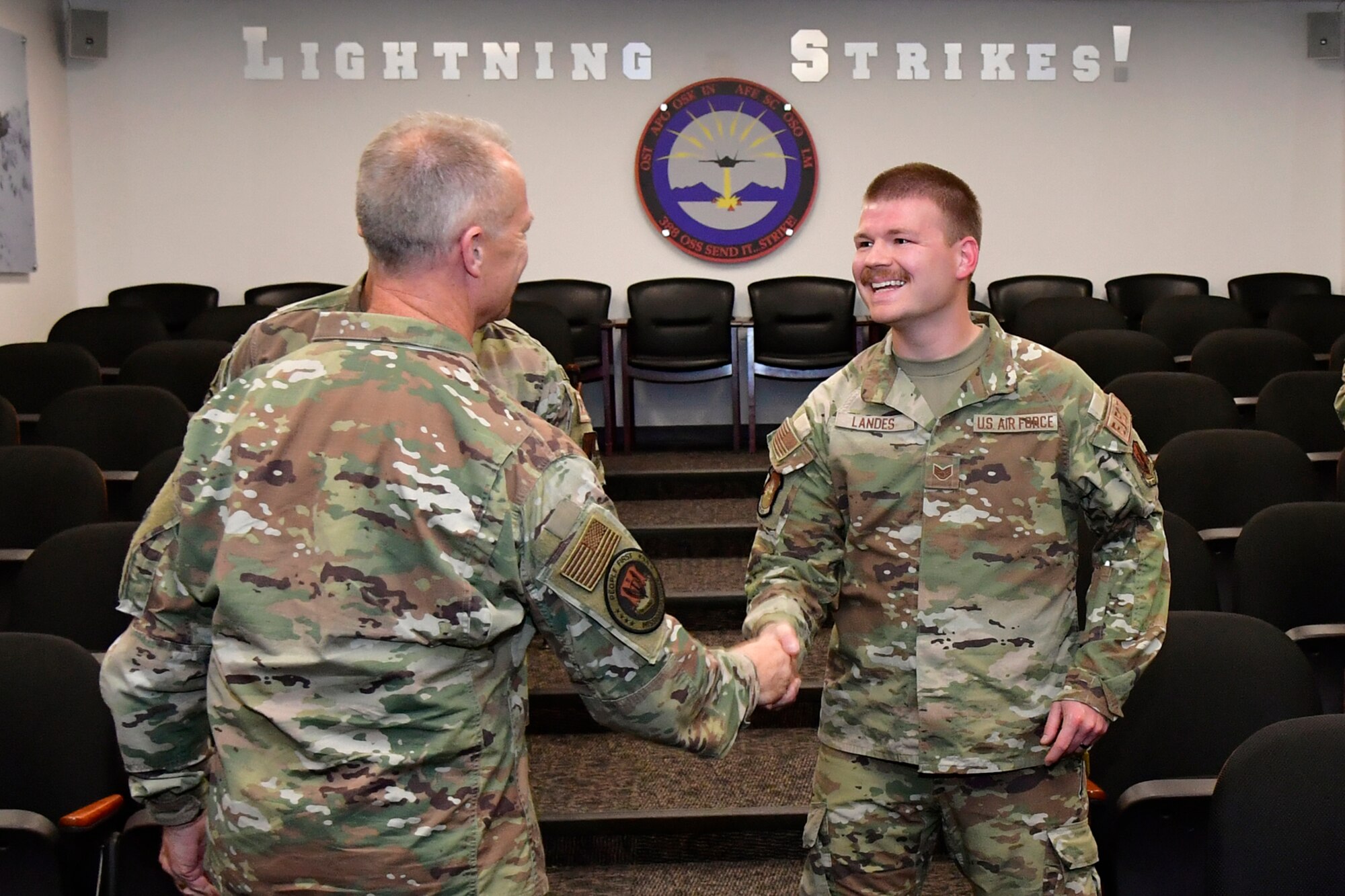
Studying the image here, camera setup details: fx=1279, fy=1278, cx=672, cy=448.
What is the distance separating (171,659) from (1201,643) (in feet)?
5.81

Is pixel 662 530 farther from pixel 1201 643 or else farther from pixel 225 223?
pixel 225 223

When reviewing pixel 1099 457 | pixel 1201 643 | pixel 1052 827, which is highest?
pixel 1099 457

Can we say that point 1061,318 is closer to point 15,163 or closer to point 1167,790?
point 1167,790

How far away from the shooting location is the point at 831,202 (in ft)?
25.1

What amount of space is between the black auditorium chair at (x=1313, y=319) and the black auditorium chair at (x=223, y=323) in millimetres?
5375

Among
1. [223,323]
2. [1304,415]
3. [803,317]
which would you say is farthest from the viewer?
[803,317]

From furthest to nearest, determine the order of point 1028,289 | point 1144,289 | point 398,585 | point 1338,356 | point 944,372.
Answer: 1. point 1144,289
2. point 1028,289
3. point 1338,356
4. point 944,372
5. point 398,585

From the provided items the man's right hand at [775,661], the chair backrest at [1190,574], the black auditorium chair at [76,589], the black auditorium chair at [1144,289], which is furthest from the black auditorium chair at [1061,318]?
the man's right hand at [775,661]

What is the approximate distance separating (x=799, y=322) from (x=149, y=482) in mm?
4439

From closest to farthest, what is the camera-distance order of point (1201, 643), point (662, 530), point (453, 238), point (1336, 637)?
point (453, 238) → point (1201, 643) → point (1336, 637) → point (662, 530)

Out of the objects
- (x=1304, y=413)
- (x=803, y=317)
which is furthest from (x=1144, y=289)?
(x=1304, y=413)

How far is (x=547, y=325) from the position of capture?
255 inches

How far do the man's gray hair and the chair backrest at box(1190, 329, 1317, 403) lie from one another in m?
4.68

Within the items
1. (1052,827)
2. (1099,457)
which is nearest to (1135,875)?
(1052,827)
